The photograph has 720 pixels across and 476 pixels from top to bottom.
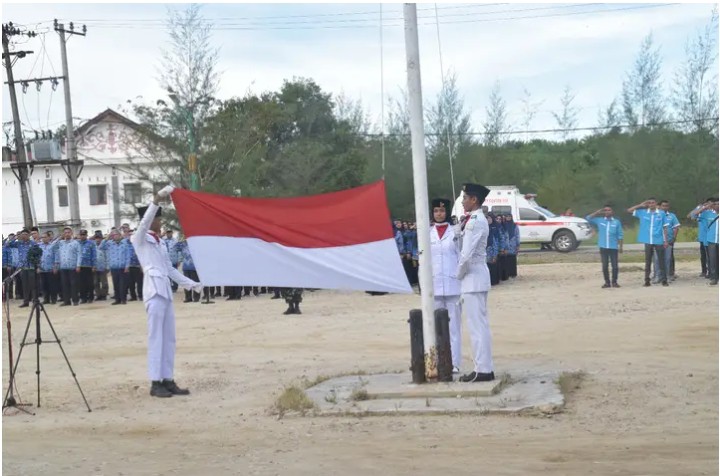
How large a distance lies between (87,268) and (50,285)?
51.8 inches

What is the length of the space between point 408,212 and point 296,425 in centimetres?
2697

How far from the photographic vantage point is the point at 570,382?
37.9ft

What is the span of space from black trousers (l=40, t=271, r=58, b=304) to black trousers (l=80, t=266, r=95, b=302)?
2.99 feet

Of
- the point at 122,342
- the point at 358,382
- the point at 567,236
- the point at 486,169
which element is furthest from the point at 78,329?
the point at 486,169

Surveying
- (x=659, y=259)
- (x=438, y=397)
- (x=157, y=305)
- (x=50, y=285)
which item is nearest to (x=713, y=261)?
(x=659, y=259)

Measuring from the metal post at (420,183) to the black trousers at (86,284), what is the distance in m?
17.7

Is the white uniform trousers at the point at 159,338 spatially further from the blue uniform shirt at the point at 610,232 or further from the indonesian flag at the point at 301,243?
the blue uniform shirt at the point at 610,232

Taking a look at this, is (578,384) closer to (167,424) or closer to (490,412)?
(490,412)

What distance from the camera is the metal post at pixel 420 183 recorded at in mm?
11195

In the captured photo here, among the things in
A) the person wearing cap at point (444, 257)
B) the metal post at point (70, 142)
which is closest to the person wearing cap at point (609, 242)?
the person wearing cap at point (444, 257)

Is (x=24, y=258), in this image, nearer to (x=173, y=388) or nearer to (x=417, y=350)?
(x=173, y=388)

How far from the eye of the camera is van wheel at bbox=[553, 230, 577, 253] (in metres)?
38.5

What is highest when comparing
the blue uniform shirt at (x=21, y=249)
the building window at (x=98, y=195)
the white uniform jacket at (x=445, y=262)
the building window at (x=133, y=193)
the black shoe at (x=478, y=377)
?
the building window at (x=98, y=195)

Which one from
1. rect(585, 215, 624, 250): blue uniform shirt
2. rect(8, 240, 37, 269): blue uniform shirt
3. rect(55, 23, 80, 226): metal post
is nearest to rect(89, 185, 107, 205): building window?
rect(55, 23, 80, 226): metal post
